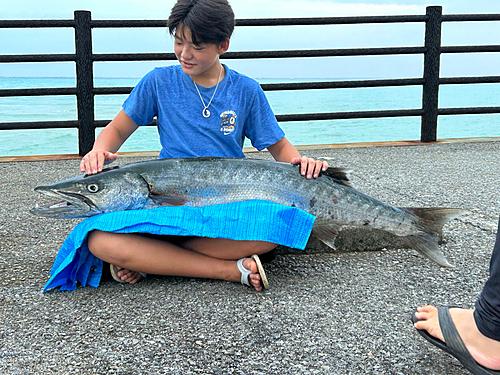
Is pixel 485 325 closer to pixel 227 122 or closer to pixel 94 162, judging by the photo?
pixel 227 122

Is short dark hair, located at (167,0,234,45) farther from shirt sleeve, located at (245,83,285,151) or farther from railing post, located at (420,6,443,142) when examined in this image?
railing post, located at (420,6,443,142)

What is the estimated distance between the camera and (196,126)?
2691 millimetres

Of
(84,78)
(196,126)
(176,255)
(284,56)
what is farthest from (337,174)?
(84,78)

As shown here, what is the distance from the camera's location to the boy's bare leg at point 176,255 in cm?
230

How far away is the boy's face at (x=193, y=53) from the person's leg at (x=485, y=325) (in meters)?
1.57

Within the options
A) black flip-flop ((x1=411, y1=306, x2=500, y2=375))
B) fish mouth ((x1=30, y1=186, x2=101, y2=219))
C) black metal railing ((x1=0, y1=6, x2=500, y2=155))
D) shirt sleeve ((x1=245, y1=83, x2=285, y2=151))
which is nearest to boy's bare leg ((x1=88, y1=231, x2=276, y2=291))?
fish mouth ((x1=30, y1=186, x2=101, y2=219))

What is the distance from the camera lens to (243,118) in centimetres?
279

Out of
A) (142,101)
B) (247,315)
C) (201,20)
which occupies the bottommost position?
(247,315)

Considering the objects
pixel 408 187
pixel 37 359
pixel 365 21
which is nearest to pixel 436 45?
pixel 365 21

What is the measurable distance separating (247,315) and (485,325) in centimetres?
90

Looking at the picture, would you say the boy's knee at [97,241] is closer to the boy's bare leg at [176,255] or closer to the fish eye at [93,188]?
the boy's bare leg at [176,255]

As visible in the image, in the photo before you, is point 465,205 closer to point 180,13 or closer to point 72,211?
point 180,13

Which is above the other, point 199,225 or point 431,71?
point 431,71

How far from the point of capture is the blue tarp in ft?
7.52
